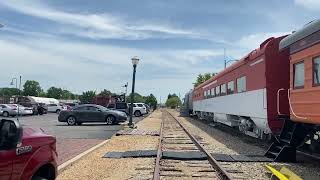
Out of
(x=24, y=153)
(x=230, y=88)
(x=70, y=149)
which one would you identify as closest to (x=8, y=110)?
(x=230, y=88)

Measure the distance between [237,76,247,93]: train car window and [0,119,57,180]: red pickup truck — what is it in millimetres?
13712

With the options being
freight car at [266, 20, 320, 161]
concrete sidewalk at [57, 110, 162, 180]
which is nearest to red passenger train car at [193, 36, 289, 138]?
freight car at [266, 20, 320, 161]

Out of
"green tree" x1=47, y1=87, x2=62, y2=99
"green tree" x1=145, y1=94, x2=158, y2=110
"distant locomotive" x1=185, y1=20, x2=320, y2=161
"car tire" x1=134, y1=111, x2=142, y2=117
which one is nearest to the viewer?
"distant locomotive" x1=185, y1=20, x2=320, y2=161

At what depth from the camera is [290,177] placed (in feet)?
33.3

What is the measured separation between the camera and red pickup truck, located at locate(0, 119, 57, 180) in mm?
5414

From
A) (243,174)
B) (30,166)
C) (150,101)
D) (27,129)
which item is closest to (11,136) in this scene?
(30,166)

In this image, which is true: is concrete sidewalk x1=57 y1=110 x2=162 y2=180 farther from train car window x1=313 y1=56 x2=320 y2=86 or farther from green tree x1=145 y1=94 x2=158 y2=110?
green tree x1=145 y1=94 x2=158 y2=110

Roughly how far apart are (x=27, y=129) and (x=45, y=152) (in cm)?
37

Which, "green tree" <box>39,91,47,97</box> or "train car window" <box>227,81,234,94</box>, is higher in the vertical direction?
"green tree" <box>39,91,47,97</box>

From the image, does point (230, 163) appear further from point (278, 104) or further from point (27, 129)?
point (27, 129)

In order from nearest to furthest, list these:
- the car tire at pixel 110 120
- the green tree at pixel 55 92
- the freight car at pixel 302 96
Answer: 1. the freight car at pixel 302 96
2. the car tire at pixel 110 120
3. the green tree at pixel 55 92

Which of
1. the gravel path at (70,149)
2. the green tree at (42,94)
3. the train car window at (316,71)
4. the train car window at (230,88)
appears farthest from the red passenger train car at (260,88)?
the green tree at (42,94)

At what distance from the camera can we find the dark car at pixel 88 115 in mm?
35844

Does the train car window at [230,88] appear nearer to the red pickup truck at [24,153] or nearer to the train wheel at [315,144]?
the train wheel at [315,144]
